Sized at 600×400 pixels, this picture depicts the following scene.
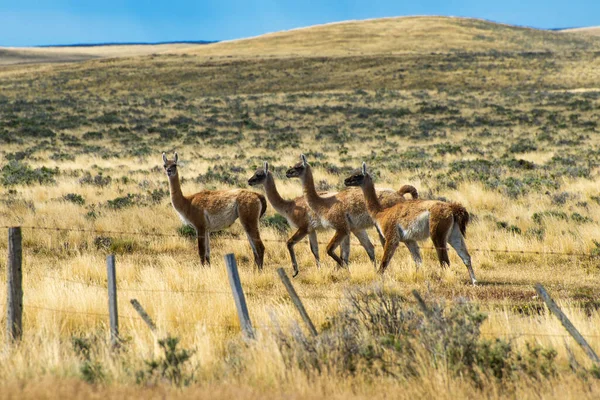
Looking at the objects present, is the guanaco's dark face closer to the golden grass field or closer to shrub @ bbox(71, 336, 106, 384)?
the golden grass field

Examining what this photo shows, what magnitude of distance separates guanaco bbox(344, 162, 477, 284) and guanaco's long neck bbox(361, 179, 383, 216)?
3.5 inches

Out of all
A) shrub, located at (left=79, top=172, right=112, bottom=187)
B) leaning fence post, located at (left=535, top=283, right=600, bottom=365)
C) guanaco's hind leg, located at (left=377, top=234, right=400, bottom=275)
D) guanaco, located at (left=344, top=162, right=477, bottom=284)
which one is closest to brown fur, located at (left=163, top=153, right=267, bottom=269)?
guanaco, located at (left=344, top=162, right=477, bottom=284)

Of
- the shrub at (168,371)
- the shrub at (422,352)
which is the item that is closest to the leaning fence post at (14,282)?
the shrub at (168,371)

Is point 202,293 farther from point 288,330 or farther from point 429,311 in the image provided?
point 429,311

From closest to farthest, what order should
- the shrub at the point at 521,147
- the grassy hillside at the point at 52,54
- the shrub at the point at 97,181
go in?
1. the shrub at the point at 97,181
2. the shrub at the point at 521,147
3. the grassy hillside at the point at 52,54

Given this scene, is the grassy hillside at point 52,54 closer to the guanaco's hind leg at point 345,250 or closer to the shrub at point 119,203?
the shrub at point 119,203

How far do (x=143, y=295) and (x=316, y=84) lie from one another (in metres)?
60.1

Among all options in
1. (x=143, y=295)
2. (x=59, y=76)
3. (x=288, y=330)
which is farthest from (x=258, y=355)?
(x=59, y=76)

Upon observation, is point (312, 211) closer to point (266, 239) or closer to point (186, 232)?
point (266, 239)

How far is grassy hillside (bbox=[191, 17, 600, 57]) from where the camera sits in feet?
309

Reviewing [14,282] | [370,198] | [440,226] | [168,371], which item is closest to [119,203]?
[370,198]

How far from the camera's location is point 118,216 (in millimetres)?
13844

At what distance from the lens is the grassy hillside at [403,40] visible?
94062 mm

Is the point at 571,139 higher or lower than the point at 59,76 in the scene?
lower
